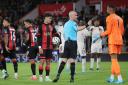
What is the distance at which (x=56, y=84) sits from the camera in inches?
645

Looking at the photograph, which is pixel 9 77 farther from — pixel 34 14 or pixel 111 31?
pixel 34 14

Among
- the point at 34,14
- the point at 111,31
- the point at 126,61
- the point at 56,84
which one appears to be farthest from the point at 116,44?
the point at 34,14

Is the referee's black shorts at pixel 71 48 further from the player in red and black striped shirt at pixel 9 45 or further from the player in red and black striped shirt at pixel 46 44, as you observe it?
the player in red and black striped shirt at pixel 9 45

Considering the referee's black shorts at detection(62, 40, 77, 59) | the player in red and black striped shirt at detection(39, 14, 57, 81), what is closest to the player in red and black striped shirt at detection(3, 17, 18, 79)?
the player in red and black striped shirt at detection(39, 14, 57, 81)

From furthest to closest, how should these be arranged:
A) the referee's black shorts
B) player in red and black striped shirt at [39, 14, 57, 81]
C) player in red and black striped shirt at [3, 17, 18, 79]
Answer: player in red and black striped shirt at [3, 17, 18, 79], player in red and black striped shirt at [39, 14, 57, 81], the referee's black shorts

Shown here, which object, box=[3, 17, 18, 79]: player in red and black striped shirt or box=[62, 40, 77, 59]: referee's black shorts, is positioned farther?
box=[3, 17, 18, 79]: player in red and black striped shirt

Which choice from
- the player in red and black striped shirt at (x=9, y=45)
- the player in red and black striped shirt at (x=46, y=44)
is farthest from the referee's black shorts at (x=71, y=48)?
the player in red and black striped shirt at (x=9, y=45)

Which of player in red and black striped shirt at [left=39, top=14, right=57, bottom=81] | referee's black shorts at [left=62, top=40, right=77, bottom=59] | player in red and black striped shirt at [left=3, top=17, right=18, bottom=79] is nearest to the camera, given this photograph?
referee's black shorts at [left=62, top=40, right=77, bottom=59]

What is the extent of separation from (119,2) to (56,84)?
64.6 ft

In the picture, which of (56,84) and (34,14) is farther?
(34,14)

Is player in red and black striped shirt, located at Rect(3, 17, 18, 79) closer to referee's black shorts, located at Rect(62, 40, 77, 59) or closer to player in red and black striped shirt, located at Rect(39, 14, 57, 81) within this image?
player in red and black striped shirt, located at Rect(39, 14, 57, 81)

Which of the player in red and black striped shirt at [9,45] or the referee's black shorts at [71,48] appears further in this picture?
the player in red and black striped shirt at [9,45]

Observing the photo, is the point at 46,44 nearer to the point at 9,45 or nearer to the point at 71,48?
the point at 71,48

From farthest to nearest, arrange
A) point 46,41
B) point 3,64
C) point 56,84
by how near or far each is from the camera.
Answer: point 3,64
point 46,41
point 56,84
